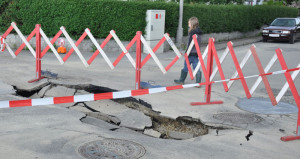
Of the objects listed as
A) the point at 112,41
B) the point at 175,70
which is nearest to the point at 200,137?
the point at 175,70

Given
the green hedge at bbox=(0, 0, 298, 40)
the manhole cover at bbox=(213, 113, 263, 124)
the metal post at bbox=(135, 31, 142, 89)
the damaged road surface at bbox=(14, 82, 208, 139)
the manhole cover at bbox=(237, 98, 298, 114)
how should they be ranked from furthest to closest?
the green hedge at bbox=(0, 0, 298, 40)
the metal post at bbox=(135, 31, 142, 89)
the manhole cover at bbox=(237, 98, 298, 114)
the manhole cover at bbox=(213, 113, 263, 124)
the damaged road surface at bbox=(14, 82, 208, 139)

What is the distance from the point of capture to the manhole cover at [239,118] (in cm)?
703

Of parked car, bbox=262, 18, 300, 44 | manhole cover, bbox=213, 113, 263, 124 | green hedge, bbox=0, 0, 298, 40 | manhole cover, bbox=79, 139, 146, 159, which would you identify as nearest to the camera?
manhole cover, bbox=79, 139, 146, 159

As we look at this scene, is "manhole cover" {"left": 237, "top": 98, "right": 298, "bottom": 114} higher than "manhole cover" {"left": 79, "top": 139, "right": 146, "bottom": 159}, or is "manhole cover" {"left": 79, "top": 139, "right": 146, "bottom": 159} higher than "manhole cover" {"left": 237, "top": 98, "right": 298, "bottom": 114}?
"manhole cover" {"left": 79, "top": 139, "right": 146, "bottom": 159}

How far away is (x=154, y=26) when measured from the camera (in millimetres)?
17031

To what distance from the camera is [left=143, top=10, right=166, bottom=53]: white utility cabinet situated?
1684 cm

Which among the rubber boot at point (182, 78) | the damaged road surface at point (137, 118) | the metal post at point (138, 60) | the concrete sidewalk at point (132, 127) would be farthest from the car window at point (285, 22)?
the damaged road surface at point (137, 118)

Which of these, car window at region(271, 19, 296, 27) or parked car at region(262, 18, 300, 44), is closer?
parked car at region(262, 18, 300, 44)

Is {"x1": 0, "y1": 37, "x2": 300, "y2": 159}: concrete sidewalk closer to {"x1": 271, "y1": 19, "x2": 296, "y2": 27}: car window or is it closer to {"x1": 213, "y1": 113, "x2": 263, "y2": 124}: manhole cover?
{"x1": 213, "y1": 113, "x2": 263, "y2": 124}: manhole cover

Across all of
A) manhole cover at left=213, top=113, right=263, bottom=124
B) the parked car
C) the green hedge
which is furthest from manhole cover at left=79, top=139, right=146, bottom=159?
the parked car

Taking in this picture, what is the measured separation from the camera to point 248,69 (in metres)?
13.5

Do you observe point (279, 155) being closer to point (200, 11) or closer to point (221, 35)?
point (200, 11)

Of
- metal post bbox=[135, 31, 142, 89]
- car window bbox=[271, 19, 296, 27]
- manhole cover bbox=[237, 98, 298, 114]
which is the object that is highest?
car window bbox=[271, 19, 296, 27]

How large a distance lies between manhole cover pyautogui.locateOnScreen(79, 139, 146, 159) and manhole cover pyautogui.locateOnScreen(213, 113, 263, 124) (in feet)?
6.98
